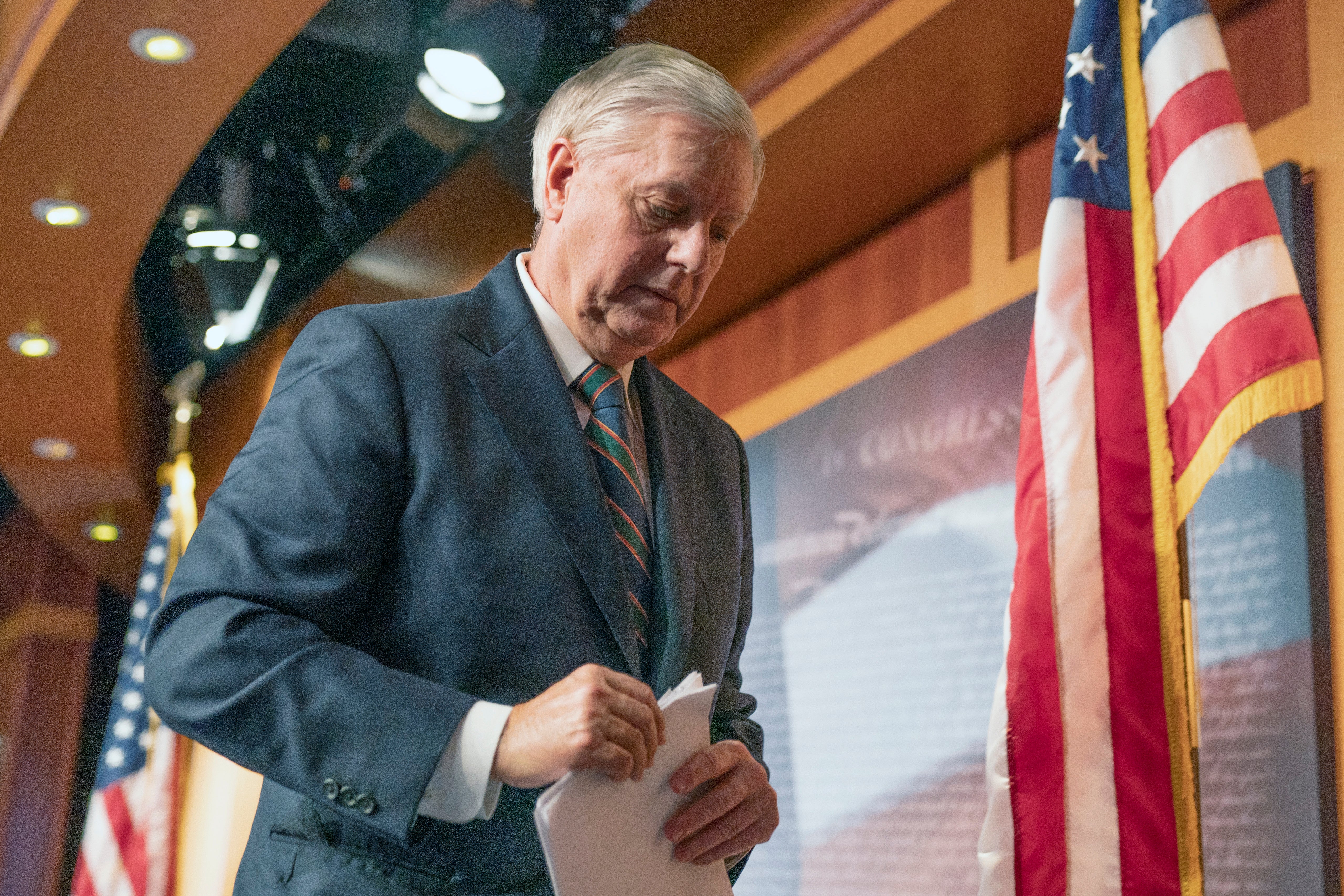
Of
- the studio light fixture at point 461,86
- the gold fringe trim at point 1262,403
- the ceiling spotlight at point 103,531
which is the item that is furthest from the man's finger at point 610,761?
the ceiling spotlight at point 103,531

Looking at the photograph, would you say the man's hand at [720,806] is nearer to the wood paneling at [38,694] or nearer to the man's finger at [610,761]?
the man's finger at [610,761]

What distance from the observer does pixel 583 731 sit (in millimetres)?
987

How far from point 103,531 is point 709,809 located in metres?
6.68

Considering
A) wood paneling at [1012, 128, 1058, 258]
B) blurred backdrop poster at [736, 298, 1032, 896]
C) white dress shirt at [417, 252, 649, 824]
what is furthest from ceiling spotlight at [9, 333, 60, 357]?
white dress shirt at [417, 252, 649, 824]

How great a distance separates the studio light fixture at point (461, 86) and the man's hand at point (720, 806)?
3033 millimetres

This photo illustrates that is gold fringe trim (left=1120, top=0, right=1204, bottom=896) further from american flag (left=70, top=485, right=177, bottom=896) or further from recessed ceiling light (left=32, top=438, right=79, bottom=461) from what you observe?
recessed ceiling light (left=32, top=438, right=79, bottom=461)

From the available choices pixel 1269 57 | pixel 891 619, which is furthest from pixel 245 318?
pixel 1269 57

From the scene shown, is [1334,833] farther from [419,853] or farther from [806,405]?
[806,405]

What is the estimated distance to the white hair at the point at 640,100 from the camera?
57.3 inches

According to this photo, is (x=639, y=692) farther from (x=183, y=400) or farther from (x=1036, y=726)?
(x=183, y=400)

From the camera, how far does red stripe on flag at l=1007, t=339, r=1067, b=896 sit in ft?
6.18

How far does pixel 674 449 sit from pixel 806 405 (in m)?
2.45

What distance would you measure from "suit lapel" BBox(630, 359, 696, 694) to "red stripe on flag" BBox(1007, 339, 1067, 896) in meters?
0.70

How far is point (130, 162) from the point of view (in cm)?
411
